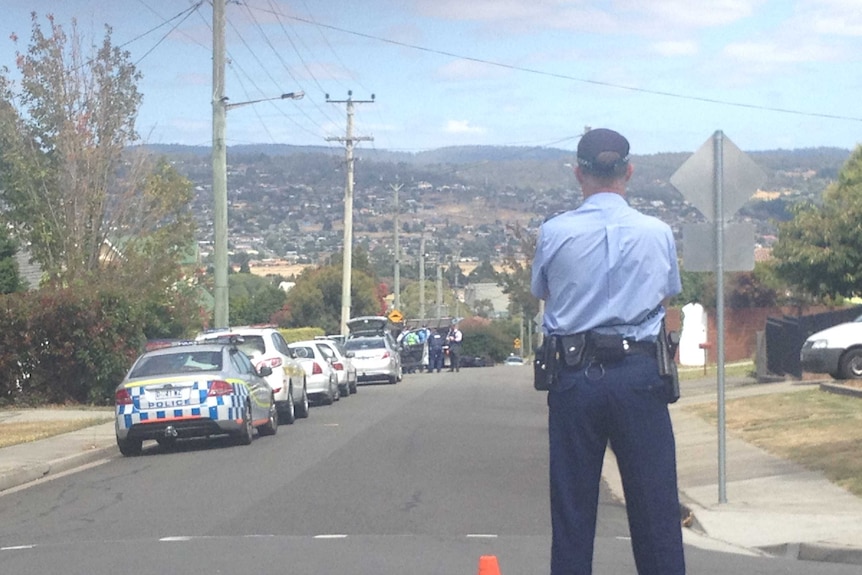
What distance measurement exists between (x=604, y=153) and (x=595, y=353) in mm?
891

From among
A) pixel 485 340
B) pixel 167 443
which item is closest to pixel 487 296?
pixel 485 340

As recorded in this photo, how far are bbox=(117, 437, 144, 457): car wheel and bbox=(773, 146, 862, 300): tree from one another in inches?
670

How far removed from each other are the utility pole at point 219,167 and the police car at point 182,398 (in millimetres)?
11957

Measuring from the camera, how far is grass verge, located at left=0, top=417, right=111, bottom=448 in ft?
65.5

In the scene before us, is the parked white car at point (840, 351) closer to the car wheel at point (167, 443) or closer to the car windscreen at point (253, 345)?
the car windscreen at point (253, 345)

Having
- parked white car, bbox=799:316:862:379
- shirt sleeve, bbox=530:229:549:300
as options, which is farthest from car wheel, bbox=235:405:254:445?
shirt sleeve, bbox=530:229:549:300

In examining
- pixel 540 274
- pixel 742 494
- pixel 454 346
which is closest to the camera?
pixel 540 274

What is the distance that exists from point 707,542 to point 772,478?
3311 mm

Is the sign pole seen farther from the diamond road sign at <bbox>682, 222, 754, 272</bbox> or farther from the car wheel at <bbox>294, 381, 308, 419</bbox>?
the car wheel at <bbox>294, 381, 308, 419</bbox>

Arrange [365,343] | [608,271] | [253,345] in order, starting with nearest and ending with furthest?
[608,271] < [253,345] < [365,343]

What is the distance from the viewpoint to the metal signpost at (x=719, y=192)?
12211mm

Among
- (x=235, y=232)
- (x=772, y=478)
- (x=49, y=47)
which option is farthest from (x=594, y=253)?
(x=235, y=232)

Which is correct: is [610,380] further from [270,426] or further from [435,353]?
[435,353]

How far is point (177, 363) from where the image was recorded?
60.0 feet
